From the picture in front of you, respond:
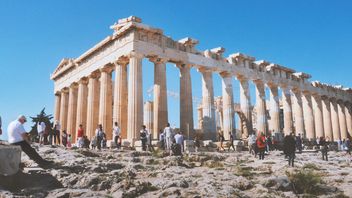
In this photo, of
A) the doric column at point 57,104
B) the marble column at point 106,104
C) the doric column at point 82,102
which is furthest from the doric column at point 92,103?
the doric column at point 57,104

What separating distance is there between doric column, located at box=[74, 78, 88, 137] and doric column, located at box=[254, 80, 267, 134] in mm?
15743

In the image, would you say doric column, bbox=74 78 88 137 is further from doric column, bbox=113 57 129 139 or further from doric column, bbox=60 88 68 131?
doric column, bbox=113 57 129 139

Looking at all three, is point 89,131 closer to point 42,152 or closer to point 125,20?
point 125,20

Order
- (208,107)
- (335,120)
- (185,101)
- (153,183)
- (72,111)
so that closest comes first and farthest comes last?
(153,183)
(185,101)
(208,107)
(72,111)
(335,120)

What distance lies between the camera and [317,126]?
41969 mm

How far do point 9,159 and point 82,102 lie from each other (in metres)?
24.2

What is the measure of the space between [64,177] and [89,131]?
66.1 ft

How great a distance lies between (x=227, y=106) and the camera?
31.7 meters

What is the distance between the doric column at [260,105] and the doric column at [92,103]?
14724 millimetres

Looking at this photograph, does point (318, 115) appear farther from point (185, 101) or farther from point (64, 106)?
point (64, 106)

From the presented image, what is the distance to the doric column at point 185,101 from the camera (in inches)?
1106

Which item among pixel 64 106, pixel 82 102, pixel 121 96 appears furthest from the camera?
pixel 64 106

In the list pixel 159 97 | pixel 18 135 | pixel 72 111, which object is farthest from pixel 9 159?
pixel 72 111

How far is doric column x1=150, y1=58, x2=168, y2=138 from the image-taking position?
87.9ft
